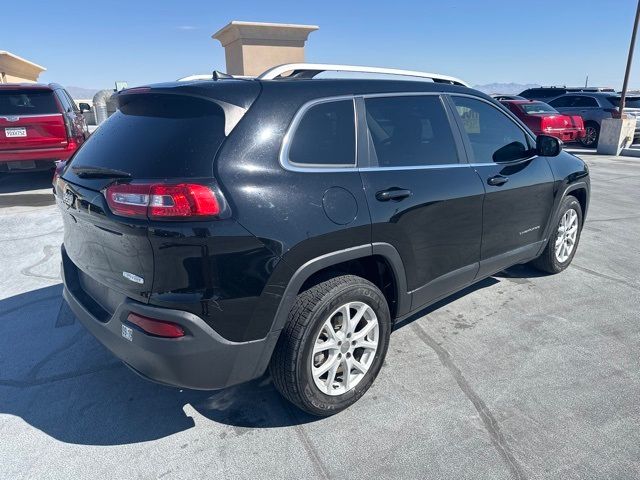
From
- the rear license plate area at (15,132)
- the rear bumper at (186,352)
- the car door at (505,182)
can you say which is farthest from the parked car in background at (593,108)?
the rear bumper at (186,352)

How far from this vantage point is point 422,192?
291 cm

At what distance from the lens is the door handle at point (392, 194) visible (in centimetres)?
267

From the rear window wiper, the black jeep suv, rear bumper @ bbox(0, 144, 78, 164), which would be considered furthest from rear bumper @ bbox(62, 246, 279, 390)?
rear bumper @ bbox(0, 144, 78, 164)

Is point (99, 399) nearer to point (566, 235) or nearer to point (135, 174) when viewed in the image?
point (135, 174)

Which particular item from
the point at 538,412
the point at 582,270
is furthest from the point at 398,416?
the point at 582,270

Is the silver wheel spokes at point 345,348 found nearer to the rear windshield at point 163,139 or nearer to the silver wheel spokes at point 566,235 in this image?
the rear windshield at point 163,139

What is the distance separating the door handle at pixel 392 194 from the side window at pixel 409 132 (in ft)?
0.56

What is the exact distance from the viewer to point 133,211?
2.13 m

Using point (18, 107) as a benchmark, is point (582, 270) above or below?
below

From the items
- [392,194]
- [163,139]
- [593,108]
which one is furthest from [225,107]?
[593,108]

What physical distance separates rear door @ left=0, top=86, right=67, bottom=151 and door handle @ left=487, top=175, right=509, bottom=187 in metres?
7.04

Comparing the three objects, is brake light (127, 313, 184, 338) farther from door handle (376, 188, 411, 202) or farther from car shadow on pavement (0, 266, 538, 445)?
door handle (376, 188, 411, 202)

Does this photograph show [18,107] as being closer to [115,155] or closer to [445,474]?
[115,155]

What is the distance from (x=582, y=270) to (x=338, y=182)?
354 centimetres
